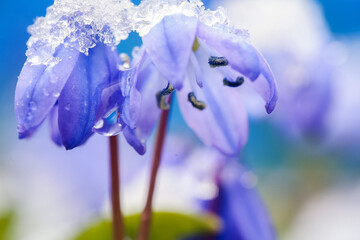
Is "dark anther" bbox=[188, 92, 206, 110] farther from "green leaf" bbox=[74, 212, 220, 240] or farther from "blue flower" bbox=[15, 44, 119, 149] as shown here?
"green leaf" bbox=[74, 212, 220, 240]

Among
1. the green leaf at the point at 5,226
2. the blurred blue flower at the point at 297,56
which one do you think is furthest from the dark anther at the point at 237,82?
the blurred blue flower at the point at 297,56

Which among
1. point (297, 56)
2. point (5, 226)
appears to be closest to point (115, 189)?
point (5, 226)

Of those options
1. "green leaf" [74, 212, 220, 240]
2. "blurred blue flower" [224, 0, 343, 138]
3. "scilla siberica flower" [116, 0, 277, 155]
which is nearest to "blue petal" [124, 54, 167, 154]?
"scilla siberica flower" [116, 0, 277, 155]

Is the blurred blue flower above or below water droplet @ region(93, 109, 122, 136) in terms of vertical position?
below

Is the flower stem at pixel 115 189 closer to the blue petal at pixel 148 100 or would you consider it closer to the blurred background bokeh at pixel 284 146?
the blue petal at pixel 148 100

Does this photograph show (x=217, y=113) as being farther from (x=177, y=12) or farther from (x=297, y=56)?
(x=297, y=56)

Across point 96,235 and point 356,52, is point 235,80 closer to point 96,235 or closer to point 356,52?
point 96,235

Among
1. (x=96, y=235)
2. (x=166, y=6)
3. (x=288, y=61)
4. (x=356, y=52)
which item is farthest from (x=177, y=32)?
(x=356, y=52)
